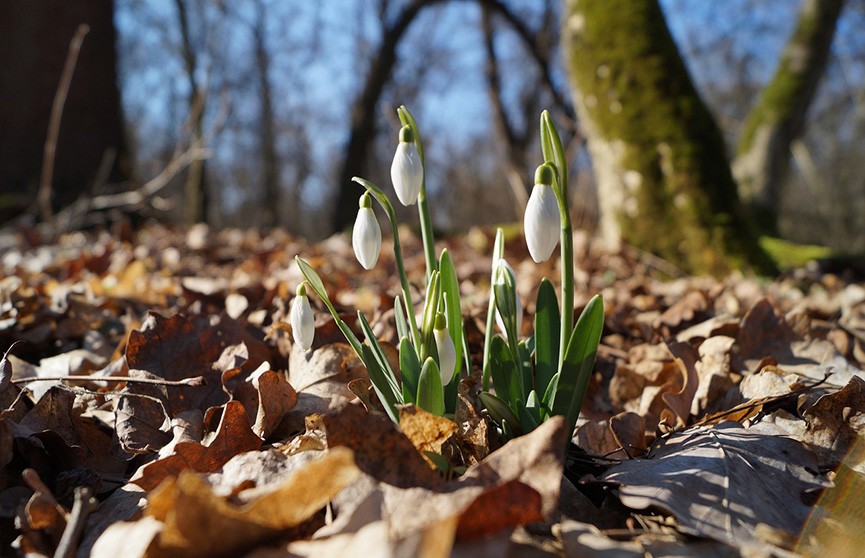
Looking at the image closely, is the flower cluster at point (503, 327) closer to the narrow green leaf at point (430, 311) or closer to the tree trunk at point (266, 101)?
the narrow green leaf at point (430, 311)

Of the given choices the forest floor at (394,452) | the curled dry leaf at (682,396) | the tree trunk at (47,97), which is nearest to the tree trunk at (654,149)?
the forest floor at (394,452)

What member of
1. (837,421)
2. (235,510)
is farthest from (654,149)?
(235,510)

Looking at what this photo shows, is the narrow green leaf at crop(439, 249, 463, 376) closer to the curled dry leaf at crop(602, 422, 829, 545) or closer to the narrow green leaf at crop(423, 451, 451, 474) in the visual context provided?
the narrow green leaf at crop(423, 451, 451, 474)

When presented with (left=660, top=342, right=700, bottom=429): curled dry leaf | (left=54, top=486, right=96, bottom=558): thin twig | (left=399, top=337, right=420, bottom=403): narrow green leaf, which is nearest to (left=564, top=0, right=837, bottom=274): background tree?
(left=660, top=342, right=700, bottom=429): curled dry leaf

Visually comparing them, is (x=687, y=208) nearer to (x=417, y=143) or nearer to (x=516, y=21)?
(x=417, y=143)

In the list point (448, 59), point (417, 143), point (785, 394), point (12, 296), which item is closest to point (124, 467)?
point (417, 143)
